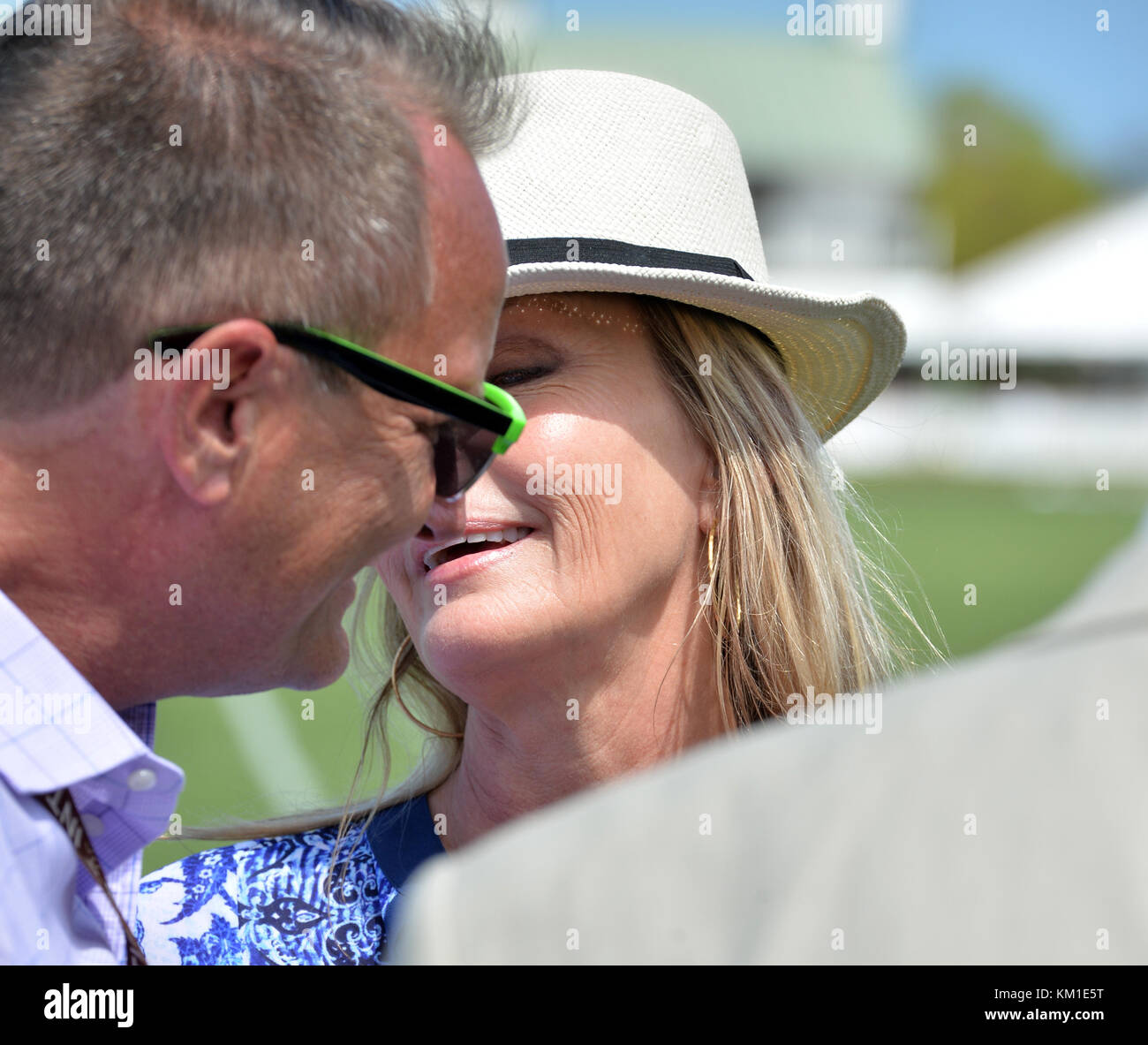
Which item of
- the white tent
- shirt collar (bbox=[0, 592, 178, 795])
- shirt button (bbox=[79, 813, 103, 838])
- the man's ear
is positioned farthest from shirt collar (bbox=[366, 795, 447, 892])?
the white tent

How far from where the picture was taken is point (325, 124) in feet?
5.31

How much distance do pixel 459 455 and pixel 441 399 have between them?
6.6 inches

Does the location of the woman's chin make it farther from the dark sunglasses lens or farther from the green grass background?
the green grass background

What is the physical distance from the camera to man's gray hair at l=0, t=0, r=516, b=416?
60.1 inches

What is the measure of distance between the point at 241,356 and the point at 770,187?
4999cm

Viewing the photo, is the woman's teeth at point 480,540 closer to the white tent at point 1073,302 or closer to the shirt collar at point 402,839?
the shirt collar at point 402,839

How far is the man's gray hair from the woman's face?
3.12 feet

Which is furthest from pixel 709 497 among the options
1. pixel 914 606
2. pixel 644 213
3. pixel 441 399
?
pixel 914 606

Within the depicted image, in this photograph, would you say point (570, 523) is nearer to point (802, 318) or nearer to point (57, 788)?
point (802, 318)

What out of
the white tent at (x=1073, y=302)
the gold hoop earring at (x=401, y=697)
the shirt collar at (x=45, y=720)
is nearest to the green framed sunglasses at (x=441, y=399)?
the shirt collar at (x=45, y=720)

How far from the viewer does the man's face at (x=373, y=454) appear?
165 centimetres
